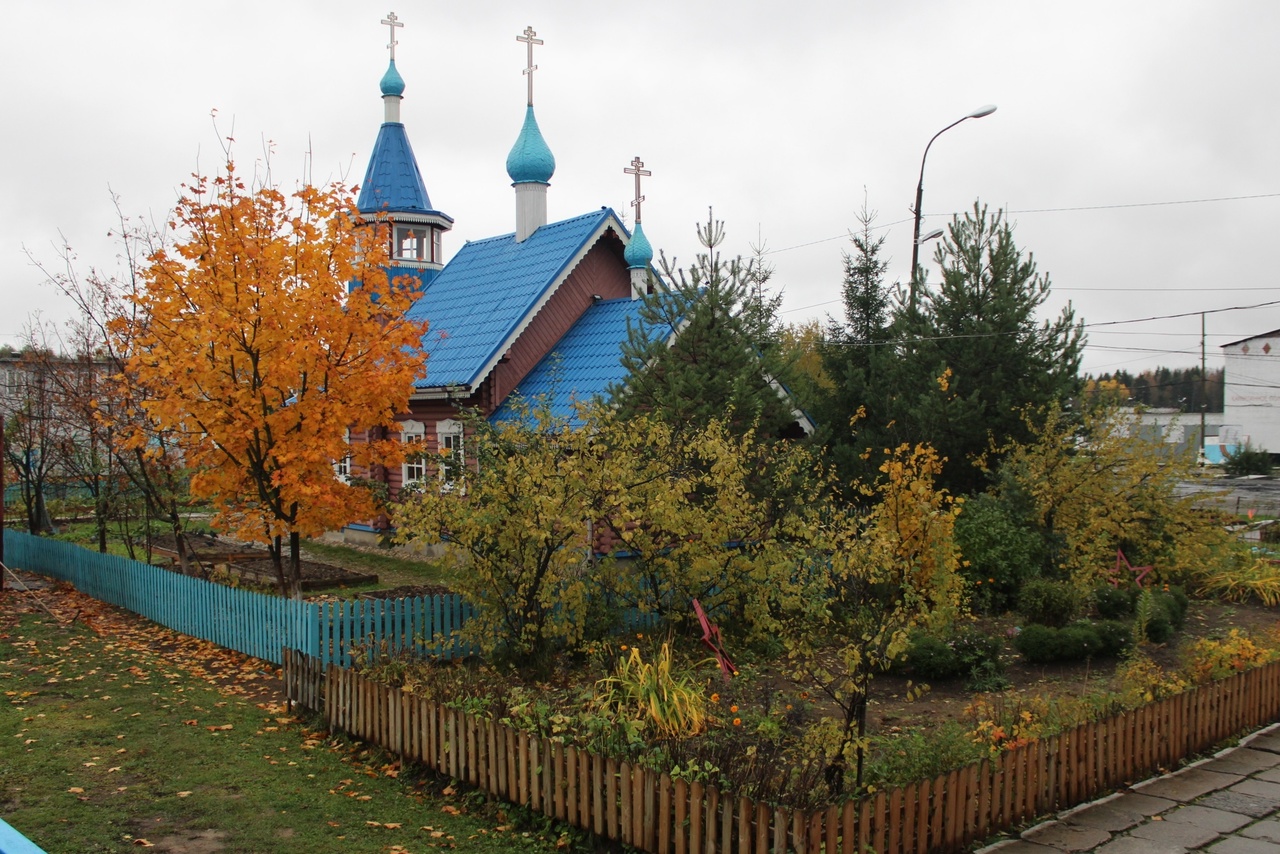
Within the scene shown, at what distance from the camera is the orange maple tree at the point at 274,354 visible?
12.6 meters

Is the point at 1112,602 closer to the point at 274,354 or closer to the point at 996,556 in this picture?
the point at 996,556

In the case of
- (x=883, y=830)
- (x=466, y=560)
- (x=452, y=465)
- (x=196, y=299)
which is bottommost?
(x=883, y=830)

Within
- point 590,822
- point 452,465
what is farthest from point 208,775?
point 452,465

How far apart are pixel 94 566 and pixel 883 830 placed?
16322 mm

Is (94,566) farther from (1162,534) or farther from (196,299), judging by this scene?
(1162,534)

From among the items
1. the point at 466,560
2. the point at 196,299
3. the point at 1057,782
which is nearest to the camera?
the point at 1057,782

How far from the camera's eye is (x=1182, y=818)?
816 cm

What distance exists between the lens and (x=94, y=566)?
1806 centimetres

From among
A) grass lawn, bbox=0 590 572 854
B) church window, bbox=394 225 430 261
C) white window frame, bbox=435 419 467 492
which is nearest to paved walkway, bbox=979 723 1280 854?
grass lawn, bbox=0 590 572 854

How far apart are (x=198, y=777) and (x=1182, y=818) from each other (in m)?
8.50

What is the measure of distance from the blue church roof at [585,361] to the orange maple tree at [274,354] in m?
5.81

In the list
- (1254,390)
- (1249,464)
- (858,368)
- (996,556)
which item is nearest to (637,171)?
(858,368)

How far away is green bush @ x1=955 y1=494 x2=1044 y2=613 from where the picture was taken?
16.6 meters

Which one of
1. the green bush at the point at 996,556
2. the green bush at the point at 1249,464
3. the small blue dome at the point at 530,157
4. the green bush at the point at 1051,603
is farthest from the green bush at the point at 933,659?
the green bush at the point at 1249,464
